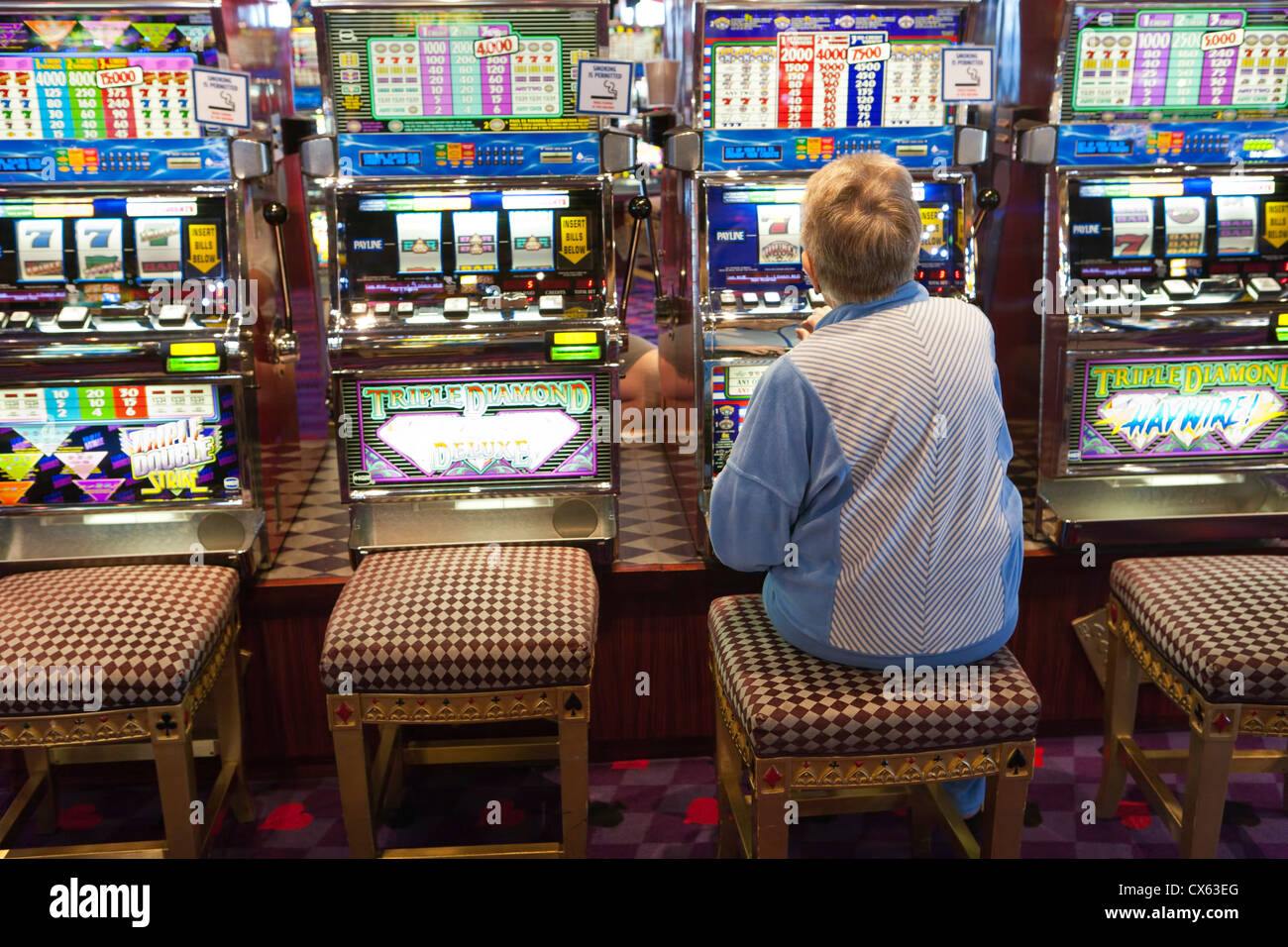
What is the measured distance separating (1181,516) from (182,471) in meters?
3.20

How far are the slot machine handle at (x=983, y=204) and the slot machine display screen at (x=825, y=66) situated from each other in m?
0.26

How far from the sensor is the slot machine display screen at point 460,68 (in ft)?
11.2

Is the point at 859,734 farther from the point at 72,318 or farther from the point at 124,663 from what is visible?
the point at 72,318

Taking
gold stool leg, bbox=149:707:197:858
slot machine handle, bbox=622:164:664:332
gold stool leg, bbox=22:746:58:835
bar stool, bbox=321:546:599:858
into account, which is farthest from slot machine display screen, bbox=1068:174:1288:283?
gold stool leg, bbox=22:746:58:835

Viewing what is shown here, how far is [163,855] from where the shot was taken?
2943mm

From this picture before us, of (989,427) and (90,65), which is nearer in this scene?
(989,427)

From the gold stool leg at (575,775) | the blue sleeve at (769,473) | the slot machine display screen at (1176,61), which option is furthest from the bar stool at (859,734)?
the slot machine display screen at (1176,61)

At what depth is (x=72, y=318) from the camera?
3.42 m

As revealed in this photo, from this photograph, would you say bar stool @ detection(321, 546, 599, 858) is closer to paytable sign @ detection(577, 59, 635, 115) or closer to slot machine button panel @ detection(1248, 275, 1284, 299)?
paytable sign @ detection(577, 59, 635, 115)

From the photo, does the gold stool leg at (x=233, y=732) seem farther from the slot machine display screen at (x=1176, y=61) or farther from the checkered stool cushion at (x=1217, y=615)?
the slot machine display screen at (x=1176, y=61)
